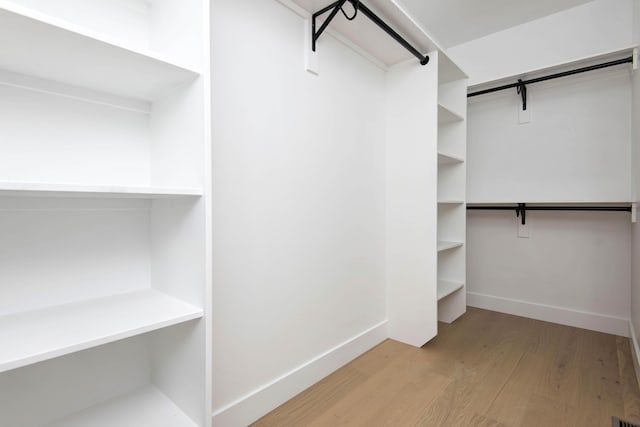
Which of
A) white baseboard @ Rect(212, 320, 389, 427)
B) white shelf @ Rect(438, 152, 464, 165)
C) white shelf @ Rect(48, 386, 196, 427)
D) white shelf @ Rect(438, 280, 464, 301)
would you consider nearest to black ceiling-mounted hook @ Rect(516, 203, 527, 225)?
white shelf @ Rect(438, 152, 464, 165)

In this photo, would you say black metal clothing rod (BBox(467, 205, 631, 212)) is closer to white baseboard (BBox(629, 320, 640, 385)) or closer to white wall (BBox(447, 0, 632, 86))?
white baseboard (BBox(629, 320, 640, 385))

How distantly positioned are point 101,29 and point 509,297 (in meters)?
3.24

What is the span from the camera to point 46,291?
90 centimetres

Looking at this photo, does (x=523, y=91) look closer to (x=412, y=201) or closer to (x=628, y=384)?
(x=412, y=201)

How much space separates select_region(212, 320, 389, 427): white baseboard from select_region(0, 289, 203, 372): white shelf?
1.95ft

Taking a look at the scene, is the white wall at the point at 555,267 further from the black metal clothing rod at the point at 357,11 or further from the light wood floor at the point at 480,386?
the black metal clothing rod at the point at 357,11

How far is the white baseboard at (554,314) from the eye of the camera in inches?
89.2

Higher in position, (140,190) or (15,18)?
(15,18)

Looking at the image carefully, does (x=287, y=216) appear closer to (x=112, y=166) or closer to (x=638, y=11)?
(x=112, y=166)

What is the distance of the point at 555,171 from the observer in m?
2.47

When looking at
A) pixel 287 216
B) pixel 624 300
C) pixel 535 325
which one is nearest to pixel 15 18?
pixel 287 216

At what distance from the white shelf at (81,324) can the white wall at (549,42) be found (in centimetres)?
287

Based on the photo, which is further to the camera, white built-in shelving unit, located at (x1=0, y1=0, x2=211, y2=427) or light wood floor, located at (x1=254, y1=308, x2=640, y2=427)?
light wood floor, located at (x1=254, y1=308, x2=640, y2=427)

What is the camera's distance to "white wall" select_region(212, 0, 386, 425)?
1255 mm
